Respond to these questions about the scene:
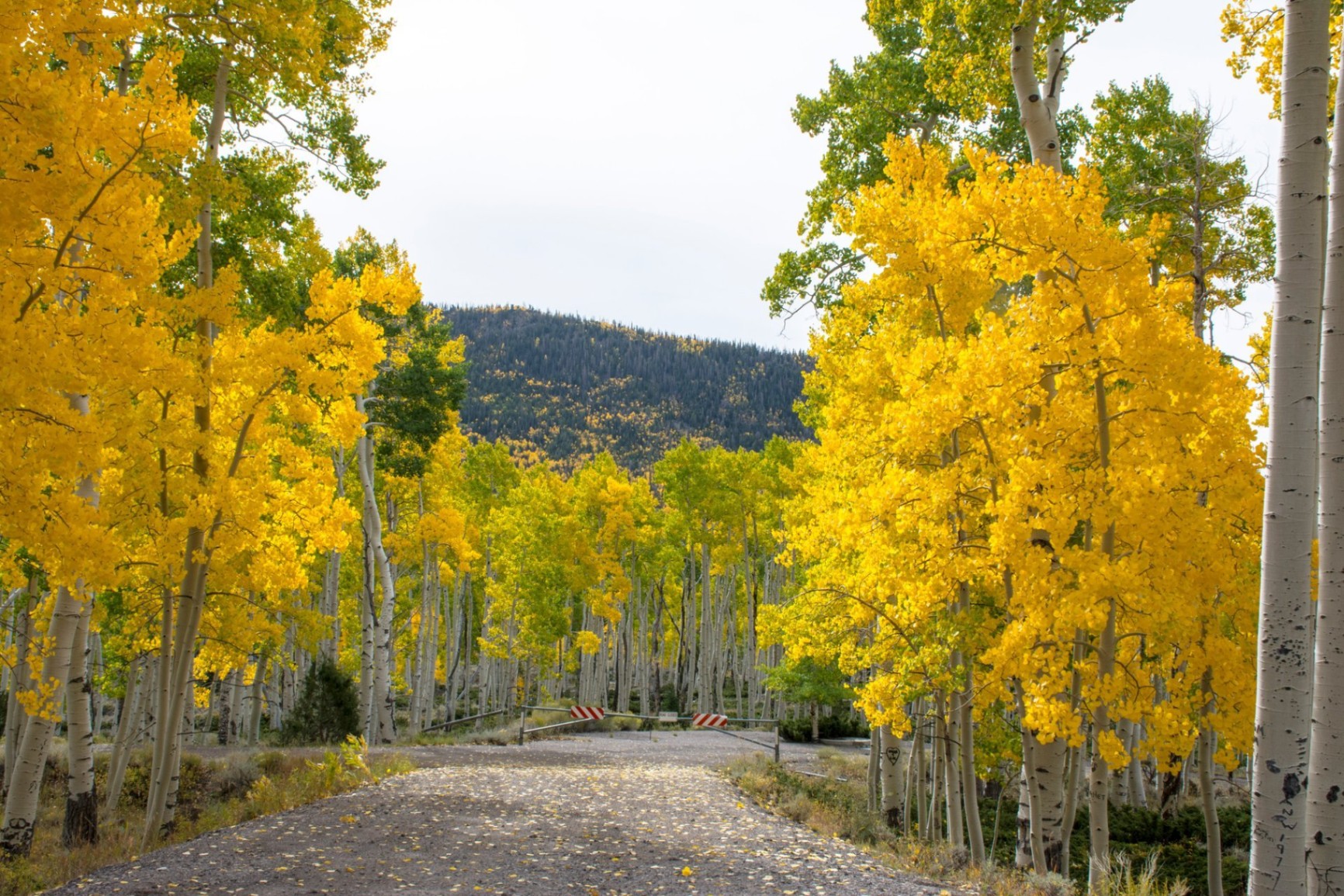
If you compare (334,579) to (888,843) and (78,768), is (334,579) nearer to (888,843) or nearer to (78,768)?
(78,768)

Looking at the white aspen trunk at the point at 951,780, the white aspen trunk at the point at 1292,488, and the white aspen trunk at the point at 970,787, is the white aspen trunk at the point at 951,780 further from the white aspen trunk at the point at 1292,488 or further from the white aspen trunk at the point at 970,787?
the white aspen trunk at the point at 1292,488

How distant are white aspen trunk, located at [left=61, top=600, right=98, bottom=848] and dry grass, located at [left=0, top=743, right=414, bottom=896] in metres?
0.19

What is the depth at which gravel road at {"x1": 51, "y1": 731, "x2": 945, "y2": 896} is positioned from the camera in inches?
225

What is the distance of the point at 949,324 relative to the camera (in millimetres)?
8602

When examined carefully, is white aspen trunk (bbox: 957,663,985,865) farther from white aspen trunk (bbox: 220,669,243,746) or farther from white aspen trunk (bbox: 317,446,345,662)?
white aspen trunk (bbox: 220,669,243,746)

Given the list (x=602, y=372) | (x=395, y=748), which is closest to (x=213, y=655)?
(x=395, y=748)

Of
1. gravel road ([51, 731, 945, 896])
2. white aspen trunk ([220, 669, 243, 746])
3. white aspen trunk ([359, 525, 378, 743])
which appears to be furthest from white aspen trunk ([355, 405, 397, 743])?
gravel road ([51, 731, 945, 896])

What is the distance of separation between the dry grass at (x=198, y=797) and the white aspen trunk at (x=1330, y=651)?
7.53m

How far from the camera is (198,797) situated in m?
12.7

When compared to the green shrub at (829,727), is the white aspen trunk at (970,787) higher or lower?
higher

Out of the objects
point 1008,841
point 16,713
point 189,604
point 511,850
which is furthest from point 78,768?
point 1008,841

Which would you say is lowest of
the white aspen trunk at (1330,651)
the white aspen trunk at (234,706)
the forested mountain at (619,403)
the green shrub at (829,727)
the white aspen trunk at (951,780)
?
the green shrub at (829,727)

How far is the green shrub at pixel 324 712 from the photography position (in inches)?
663

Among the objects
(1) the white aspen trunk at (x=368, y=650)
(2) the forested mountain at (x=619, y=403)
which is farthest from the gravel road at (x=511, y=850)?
(2) the forested mountain at (x=619, y=403)
